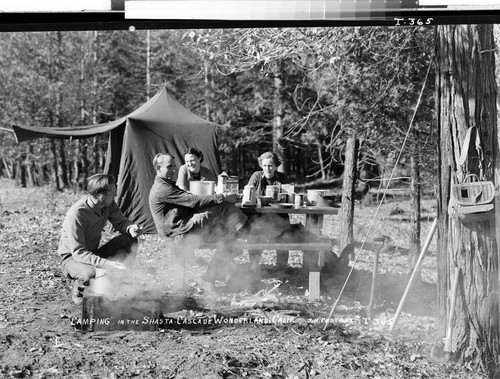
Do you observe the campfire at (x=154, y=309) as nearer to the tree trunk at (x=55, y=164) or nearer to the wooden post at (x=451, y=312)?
the tree trunk at (x=55, y=164)

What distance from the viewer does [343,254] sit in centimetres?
445

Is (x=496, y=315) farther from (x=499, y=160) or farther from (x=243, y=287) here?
(x=243, y=287)

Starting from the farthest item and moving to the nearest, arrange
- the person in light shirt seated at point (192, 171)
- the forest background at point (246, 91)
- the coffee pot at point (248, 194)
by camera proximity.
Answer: the coffee pot at point (248, 194) → the person in light shirt seated at point (192, 171) → the forest background at point (246, 91)

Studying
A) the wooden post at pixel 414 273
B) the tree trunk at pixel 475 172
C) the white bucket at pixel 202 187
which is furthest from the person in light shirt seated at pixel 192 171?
the tree trunk at pixel 475 172

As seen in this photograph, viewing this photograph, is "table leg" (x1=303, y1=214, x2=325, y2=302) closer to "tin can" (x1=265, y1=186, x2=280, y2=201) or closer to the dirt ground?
the dirt ground

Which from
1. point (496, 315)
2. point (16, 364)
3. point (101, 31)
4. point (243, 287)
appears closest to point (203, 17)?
point (101, 31)

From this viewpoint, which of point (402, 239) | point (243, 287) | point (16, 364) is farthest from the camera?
point (402, 239)

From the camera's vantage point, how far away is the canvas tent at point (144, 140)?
417 centimetres

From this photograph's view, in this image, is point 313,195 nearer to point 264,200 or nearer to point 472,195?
point 264,200

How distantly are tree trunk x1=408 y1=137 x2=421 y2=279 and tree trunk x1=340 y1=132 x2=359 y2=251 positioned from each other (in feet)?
1.44

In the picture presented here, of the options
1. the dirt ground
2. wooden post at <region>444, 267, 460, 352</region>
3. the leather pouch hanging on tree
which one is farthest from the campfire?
the leather pouch hanging on tree

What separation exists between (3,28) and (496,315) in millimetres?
3670

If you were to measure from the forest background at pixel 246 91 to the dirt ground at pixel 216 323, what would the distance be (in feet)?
1.18

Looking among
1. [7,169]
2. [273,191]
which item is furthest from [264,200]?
[7,169]
